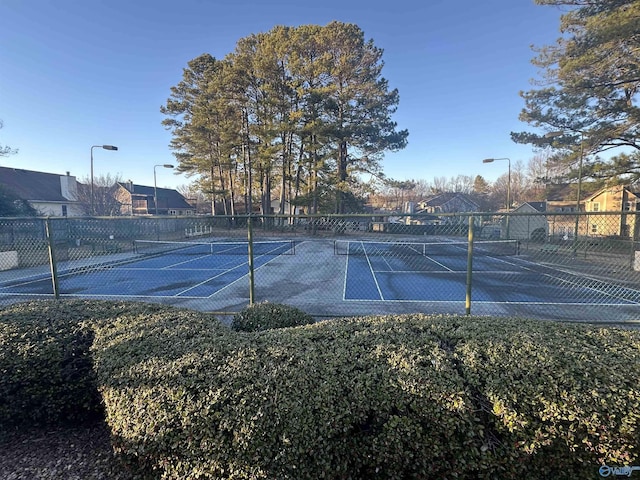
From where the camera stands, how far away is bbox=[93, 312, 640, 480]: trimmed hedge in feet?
5.30

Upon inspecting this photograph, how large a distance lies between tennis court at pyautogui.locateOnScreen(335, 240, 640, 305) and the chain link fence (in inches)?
1.6

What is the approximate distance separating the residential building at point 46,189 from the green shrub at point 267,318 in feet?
111

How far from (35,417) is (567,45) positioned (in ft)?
65.7

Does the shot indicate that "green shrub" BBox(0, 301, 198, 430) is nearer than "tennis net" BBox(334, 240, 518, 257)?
Yes

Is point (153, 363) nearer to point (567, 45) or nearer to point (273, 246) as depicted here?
point (567, 45)

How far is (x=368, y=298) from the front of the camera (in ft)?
25.5

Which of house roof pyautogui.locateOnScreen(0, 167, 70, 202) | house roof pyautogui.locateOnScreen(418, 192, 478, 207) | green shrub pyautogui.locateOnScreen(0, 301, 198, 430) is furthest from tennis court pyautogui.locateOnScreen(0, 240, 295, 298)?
house roof pyautogui.locateOnScreen(418, 192, 478, 207)

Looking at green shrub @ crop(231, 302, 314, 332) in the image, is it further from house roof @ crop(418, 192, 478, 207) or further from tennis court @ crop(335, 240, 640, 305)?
house roof @ crop(418, 192, 478, 207)

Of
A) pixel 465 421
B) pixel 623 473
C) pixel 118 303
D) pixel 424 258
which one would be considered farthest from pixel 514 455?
pixel 424 258

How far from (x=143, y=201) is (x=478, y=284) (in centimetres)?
4903

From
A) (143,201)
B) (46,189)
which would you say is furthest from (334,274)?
(143,201)

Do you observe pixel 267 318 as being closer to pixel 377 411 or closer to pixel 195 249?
pixel 377 411

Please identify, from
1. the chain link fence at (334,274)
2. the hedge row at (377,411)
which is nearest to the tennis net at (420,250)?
the chain link fence at (334,274)

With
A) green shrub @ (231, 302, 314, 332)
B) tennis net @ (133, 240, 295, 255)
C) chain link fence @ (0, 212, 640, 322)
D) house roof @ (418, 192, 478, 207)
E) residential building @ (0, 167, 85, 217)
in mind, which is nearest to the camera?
green shrub @ (231, 302, 314, 332)
